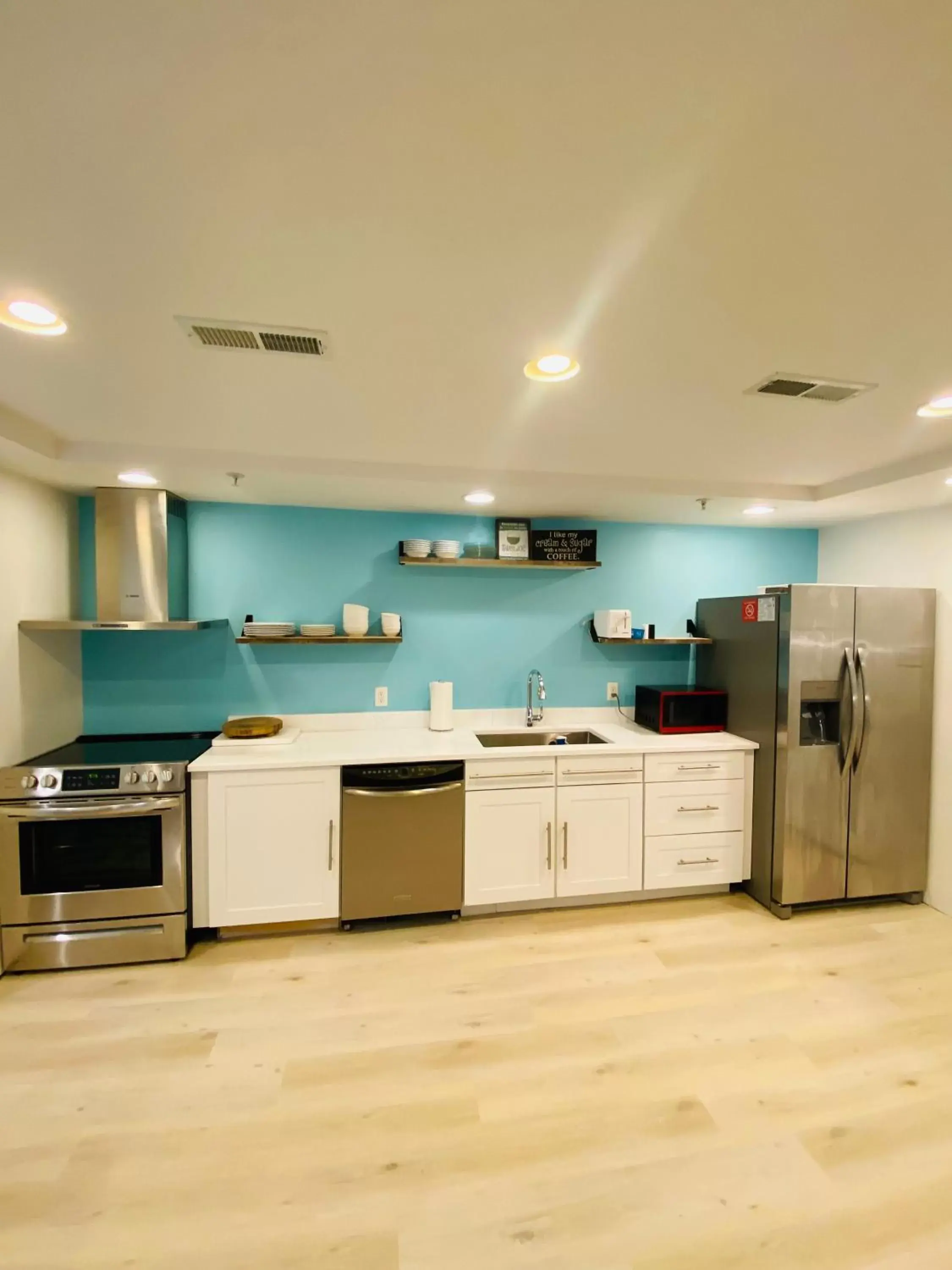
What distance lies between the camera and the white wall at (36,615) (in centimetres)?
255

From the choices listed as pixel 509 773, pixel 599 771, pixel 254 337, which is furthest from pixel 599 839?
pixel 254 337

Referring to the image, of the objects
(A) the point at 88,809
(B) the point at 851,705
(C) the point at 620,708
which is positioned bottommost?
(A) the point at 88,809

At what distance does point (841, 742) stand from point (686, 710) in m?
0.82

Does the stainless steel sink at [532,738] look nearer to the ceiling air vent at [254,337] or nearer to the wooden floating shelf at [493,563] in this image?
the wooden floating shelf at [493,563]

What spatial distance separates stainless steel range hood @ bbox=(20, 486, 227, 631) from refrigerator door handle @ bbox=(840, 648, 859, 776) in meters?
3.46

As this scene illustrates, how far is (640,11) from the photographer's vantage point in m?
0.70

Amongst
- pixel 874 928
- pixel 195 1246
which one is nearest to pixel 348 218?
pixel 195 1246

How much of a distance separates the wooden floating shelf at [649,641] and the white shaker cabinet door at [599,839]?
0.91m

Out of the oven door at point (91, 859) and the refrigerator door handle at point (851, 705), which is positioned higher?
the refrigerator door handle at point (851, 705)

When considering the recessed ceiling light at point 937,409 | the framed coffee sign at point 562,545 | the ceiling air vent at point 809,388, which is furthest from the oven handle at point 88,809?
the recessed ceiling light at point 937,409

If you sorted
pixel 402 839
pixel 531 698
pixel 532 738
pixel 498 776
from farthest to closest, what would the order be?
pixel 531 698 < pixel 532 738 < pixel 498 776 < pixel 402 839

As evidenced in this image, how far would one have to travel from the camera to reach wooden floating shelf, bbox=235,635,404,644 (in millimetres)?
3113

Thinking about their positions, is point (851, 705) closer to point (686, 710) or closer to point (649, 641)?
point (686, 710)

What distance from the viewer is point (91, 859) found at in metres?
2.60
